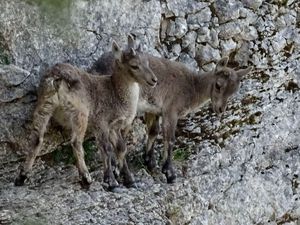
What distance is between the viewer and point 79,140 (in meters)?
10.1

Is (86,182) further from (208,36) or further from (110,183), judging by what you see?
(208,36)

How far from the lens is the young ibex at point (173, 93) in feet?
36.3

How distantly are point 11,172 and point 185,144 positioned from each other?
8.87ft

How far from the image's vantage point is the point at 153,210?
1034cm

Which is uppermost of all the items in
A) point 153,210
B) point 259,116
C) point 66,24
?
point 66,24

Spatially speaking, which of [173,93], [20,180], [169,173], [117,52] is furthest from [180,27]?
[20,180]

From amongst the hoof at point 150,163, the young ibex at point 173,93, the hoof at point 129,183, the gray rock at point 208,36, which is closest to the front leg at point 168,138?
the young ibex at point 173,93

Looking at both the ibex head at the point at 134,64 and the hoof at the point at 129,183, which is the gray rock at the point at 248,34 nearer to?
the ibex head at the point at 134,64

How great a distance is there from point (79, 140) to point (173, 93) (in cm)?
177

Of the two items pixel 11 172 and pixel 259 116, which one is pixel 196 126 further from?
pixel 11 172

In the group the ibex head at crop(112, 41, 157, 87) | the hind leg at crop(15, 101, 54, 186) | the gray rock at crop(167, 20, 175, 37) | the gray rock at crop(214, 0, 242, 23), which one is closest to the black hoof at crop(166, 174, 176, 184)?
the ibex head at crop(112, 41, 157, 87)

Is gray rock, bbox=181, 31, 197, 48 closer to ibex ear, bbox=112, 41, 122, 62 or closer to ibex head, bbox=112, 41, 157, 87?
ibex head, bbox=112, 41, 157, 87

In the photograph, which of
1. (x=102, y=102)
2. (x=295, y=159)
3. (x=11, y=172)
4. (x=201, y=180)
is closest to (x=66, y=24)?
(x=102, y=102)

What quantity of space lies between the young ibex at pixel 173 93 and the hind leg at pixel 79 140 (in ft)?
3.53
